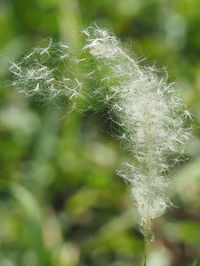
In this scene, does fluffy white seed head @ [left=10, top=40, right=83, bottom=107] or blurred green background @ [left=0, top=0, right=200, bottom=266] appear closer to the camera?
fluffy white seed head @ [left=10, top=40, right=83, bottom=107]

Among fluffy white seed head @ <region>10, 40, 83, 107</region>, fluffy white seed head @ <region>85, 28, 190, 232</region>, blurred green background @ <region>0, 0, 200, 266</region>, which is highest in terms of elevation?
blurred green background @ <region>0, 0, 200, 266</region>

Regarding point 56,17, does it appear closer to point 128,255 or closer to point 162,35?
point 162,35

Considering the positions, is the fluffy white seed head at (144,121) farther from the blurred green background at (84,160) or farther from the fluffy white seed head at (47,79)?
the blurred green background at (84,160)

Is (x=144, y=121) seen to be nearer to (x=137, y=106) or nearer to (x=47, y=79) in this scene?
(x=137, y=106)

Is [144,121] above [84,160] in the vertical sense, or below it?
below

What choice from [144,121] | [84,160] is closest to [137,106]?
[144,121]

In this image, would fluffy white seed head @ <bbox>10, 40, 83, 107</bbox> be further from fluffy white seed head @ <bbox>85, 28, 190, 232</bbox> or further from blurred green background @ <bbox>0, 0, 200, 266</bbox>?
blurred green background @ <bbox>0, 0, 200, 266</bbox>

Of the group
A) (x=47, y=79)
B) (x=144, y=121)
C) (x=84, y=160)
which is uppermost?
(x=84, y=160)

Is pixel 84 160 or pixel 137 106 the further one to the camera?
→ pixel 84 160

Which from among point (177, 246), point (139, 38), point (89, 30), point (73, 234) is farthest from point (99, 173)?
point (89, 30)

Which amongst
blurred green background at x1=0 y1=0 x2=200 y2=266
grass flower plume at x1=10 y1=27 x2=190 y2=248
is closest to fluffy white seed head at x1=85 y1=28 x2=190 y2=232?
grass flower plume at x1=10 y1=27 x2=190 y2=248
